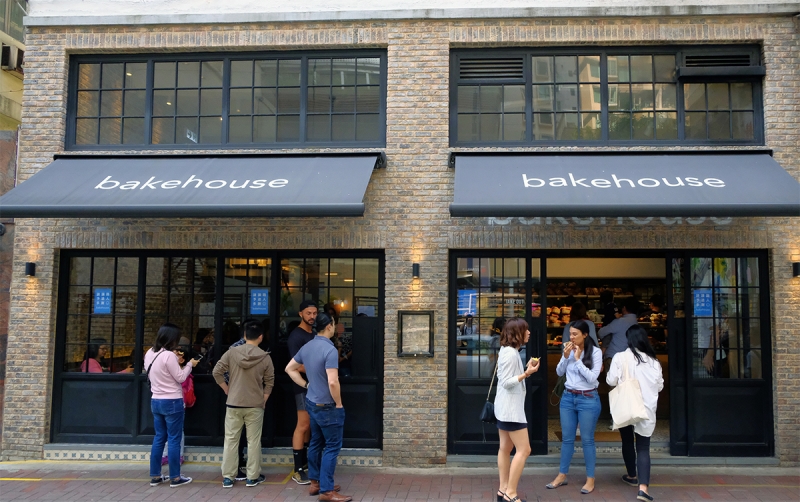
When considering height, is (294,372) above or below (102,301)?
below

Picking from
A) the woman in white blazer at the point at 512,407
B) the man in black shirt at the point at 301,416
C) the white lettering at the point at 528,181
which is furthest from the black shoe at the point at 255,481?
the white lettering at the point at 528,181

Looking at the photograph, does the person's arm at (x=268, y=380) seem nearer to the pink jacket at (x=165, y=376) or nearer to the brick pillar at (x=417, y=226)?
the pink jacket at (x=165, y=376)

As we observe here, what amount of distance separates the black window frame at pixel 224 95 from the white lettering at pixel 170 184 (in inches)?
41.2

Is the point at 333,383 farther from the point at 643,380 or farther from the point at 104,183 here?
the point at 104,183

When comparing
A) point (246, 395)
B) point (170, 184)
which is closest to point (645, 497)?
point (246, 395)

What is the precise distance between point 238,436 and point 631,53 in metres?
7.02

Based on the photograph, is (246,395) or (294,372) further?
(246,395)

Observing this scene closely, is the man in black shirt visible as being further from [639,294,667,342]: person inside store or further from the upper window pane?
[639,294,667,342]: person inside store

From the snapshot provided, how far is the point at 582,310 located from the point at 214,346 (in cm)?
510

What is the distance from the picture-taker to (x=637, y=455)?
6.65 m

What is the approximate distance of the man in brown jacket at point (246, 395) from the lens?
701 centimetres

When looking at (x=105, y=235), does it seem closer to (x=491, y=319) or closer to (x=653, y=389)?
(x=491, y=319)

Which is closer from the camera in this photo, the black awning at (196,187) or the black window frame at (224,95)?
the black awning at (196,187)

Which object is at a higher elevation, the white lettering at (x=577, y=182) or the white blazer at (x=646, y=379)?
the white lettering at (x=577, y=182)
